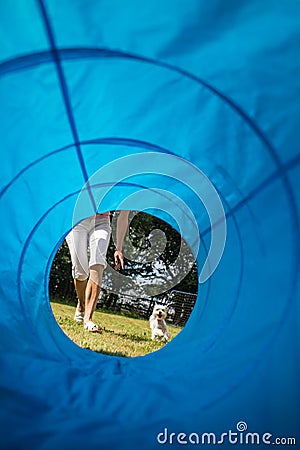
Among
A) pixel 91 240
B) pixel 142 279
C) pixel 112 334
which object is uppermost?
pixel 142 279

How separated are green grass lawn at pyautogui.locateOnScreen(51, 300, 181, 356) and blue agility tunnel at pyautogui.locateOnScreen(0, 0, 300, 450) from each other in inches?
93.3

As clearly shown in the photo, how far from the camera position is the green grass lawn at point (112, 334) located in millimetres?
5346

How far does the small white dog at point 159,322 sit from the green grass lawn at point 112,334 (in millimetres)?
94

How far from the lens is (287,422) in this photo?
70.2 inches

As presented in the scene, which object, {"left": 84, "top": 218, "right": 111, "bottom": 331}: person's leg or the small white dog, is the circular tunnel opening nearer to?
the small white dog

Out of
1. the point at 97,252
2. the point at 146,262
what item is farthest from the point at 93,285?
the point at 146,262

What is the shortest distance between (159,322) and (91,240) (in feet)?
9.78

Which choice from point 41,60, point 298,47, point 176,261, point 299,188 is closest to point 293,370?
point 299,188

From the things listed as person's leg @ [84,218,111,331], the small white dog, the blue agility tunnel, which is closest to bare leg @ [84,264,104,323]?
person's leg @ [84,218,111,331]

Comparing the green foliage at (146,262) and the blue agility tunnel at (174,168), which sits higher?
the green foliage at (146,262)

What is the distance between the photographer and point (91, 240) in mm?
3930

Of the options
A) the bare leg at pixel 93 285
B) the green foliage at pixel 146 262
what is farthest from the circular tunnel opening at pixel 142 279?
the bare leg at pixel 93 285

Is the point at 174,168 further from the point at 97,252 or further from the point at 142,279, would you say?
the point at 142,279

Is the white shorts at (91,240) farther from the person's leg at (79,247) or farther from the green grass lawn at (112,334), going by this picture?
the green grass lawn at (112,334)
